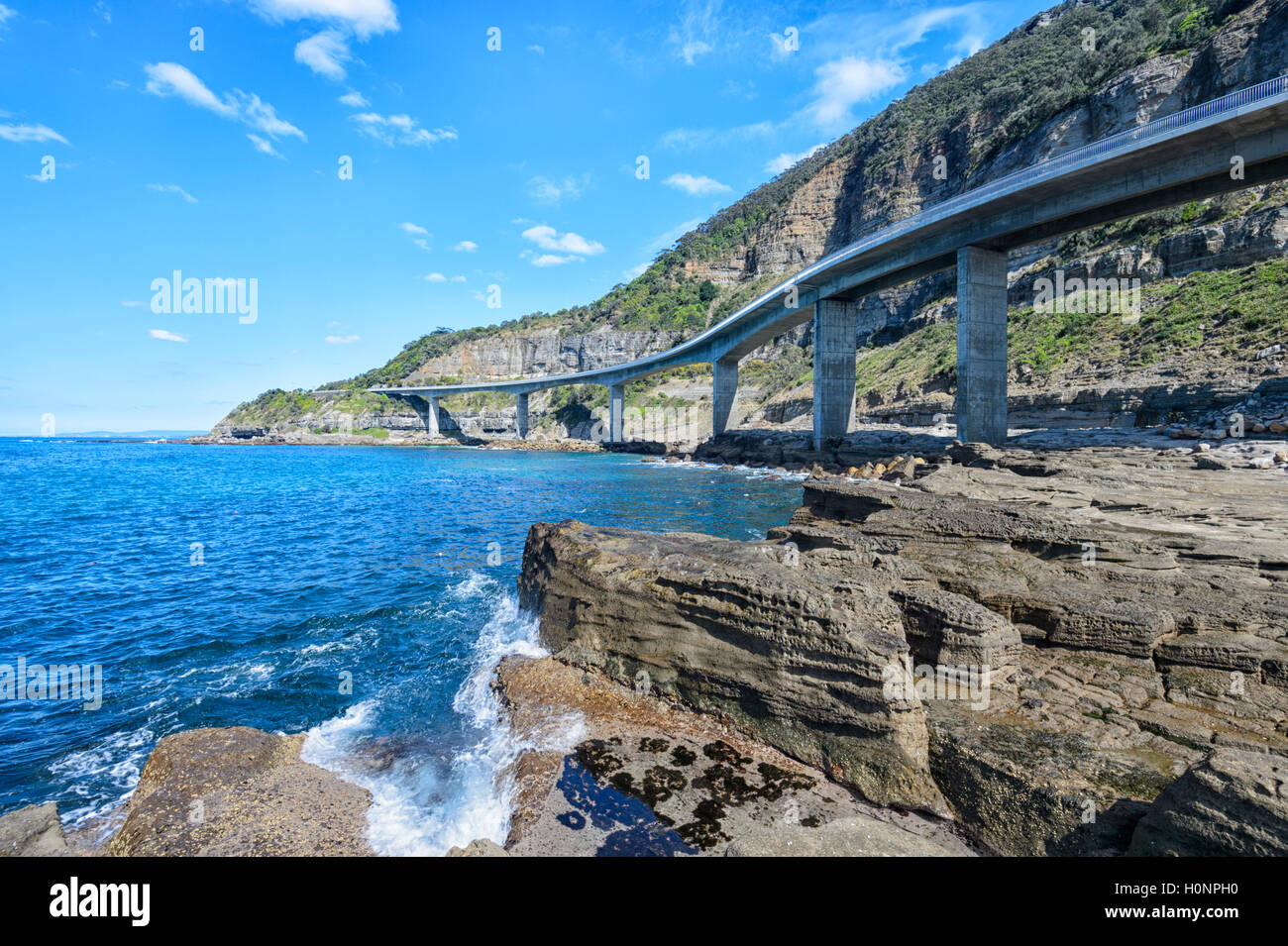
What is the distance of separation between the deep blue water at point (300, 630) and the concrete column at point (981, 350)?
461 inches

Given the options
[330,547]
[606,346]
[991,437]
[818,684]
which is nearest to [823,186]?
[606,346]

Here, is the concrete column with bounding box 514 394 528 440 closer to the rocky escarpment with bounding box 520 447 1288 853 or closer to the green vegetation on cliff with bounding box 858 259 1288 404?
the green vegetation on cliff with bounding box 858 259 1288 404

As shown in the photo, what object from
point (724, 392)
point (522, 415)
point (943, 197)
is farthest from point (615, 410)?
point (943, 197)

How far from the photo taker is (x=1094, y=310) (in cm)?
3928

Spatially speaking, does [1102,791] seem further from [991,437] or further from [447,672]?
[991,437]

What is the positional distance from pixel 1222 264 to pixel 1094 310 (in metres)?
6.59

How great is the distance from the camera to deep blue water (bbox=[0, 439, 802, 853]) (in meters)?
7.77

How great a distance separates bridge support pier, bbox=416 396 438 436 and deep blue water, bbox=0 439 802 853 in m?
83.9

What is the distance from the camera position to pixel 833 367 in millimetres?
45312

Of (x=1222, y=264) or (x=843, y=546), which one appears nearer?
(x=843, y=546)

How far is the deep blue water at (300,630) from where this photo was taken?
25.5 feet

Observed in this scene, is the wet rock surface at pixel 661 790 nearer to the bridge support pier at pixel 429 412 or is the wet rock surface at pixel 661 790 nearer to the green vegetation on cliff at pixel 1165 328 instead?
the green vegetation on cliff at pixel 1165 328

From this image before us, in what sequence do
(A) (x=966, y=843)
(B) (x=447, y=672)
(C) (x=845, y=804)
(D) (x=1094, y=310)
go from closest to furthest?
(A) (x=966, y=843), (C) (x=845, y=804), (B) (x=447, y=672), (D) (x=1094, y=310)

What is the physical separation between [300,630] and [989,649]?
14.3 m
